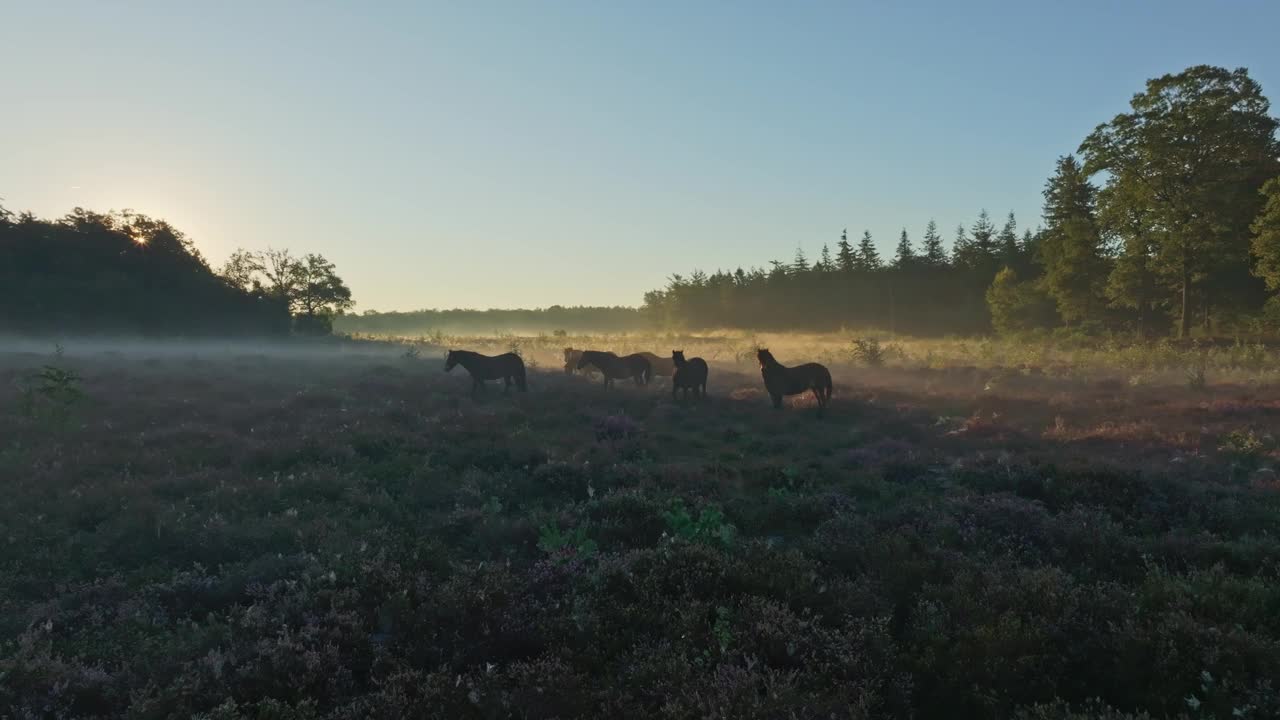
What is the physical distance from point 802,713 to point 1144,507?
27.3 feet

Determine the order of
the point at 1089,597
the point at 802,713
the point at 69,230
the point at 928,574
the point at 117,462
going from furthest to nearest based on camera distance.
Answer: the point at 69,230 → the point at 117,462 → the point at 928,574 → the point at 1089,597 → the point at 802,713

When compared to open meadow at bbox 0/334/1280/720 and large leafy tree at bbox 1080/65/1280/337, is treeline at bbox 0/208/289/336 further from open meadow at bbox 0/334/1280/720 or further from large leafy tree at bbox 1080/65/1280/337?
Answer: large leafy tree at bbox 1080/65/1280/337

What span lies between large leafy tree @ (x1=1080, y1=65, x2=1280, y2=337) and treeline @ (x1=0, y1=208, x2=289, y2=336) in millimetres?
67452

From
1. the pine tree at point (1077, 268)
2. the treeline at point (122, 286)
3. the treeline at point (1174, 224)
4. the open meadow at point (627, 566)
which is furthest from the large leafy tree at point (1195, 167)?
the treeline at point (122, 286)

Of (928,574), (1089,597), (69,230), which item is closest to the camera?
(1089,597)

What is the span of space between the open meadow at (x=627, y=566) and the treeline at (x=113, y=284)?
39.2m

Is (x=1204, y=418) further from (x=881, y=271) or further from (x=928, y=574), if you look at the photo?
(x=881, y=271)

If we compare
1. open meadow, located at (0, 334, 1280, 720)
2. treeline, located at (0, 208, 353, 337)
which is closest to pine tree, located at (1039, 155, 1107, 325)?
open meadow, located at (0, 334, 1280, 720)

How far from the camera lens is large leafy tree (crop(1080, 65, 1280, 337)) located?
34188 millimetres

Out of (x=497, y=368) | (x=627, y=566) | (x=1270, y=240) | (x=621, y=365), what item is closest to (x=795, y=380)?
(x=621, y=365)

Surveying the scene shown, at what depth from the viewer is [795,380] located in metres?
21.1

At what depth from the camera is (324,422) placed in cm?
1616

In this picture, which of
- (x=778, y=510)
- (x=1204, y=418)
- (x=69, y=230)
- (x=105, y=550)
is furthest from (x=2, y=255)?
(x=1204, y=418)

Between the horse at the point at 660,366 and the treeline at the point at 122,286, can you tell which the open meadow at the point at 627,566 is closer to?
the horse at the point at 660,366
